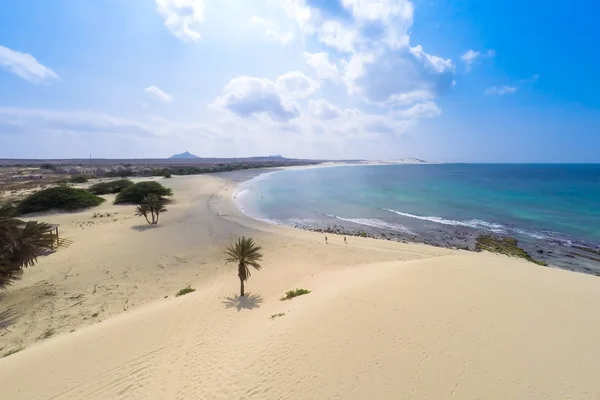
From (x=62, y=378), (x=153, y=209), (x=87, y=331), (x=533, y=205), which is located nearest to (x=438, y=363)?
(x=62, y=378)

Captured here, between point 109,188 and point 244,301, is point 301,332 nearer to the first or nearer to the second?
point 244,301

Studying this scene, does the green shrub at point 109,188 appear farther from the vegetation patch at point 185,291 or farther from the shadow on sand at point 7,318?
the vegetation patch at point 185,291

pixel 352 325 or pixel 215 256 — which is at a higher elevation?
pixel 352 325

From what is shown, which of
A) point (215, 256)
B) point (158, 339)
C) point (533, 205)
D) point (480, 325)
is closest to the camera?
point (480, 325)

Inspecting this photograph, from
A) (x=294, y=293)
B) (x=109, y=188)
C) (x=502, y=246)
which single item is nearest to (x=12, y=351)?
(x=294, y=293)

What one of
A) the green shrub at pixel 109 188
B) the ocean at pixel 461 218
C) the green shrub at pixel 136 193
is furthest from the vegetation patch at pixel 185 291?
the green shrub at pixel 109 188

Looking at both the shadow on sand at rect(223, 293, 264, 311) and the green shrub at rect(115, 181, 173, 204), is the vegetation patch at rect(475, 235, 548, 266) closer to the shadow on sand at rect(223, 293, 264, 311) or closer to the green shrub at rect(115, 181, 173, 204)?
the shadow on sand at rect(223, 293, 264, 311)

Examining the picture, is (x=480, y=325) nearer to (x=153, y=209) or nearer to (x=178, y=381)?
(x=178, y=381)
